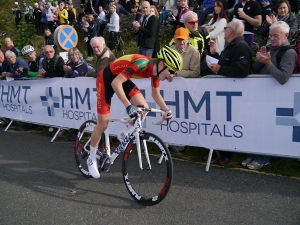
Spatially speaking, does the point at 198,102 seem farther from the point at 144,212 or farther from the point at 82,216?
the point at 82,216

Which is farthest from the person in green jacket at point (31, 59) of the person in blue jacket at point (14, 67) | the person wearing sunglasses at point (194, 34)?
the person wearing sunglasses at point (194, 34)

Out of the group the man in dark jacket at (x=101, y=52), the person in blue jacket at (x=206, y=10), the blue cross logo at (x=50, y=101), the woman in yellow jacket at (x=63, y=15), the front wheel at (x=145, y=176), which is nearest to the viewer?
the front wheel at (x=145, y=176)

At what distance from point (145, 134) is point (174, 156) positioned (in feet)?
6.01

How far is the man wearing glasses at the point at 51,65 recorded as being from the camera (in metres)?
7.85

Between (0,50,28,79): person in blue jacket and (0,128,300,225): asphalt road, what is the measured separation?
3.58 meters

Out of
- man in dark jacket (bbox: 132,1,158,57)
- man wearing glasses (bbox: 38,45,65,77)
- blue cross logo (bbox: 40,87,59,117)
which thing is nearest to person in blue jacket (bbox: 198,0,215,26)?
man in dark jacket (bbox: 132,1,158,57)

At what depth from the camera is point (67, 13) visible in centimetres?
1772

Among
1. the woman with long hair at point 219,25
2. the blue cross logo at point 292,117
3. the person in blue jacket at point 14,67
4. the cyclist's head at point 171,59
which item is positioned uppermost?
the woman with long hair at point 219,25

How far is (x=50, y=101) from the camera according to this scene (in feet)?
25.2

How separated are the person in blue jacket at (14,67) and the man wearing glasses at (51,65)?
938 mm

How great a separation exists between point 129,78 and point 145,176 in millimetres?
1490

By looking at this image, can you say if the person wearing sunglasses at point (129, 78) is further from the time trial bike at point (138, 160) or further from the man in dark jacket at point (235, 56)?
the man in dark jacket at point (235, 56)

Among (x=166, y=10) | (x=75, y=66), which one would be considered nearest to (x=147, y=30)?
(x=75, y=66)

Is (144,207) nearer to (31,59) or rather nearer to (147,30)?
(147,30)
